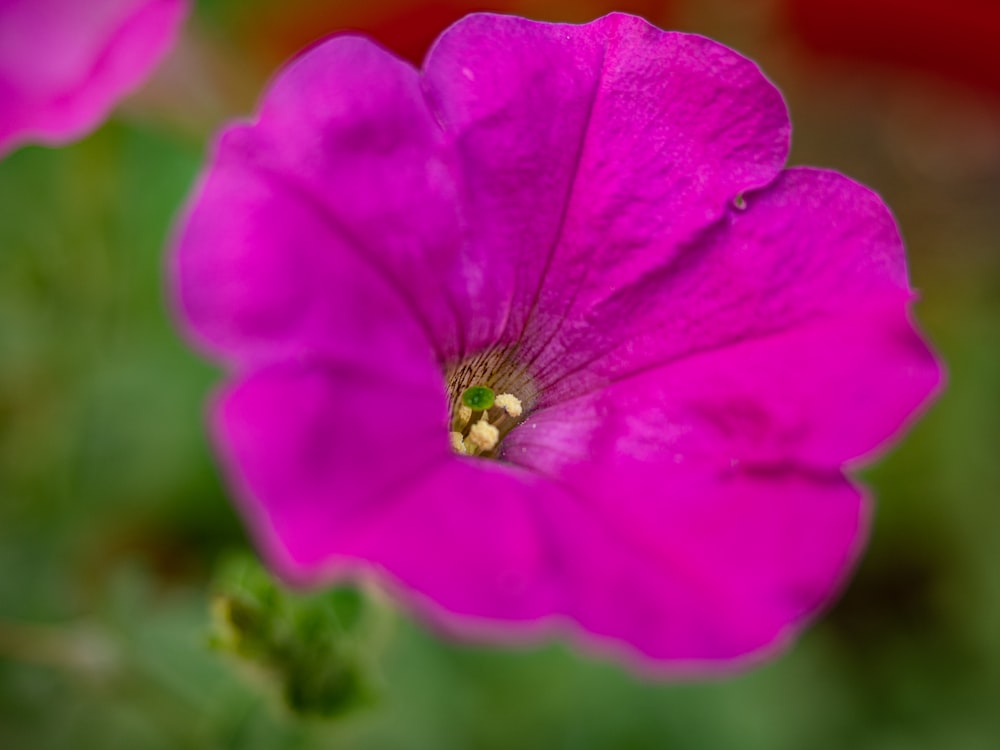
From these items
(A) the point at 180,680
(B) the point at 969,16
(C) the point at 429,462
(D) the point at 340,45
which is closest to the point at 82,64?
(D) the point at 340,45

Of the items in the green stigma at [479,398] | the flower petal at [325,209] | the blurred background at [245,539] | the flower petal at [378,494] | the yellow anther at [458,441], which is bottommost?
the blurred background at [245,539]

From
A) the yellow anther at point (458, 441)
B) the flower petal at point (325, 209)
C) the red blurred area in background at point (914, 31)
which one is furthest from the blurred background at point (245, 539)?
the flower petal at point (325, 209)

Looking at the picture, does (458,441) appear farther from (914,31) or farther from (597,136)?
(914,31)

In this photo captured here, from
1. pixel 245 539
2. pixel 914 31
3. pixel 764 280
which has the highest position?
pixel 764 280

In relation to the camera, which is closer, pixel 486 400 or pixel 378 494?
pixel 378 494

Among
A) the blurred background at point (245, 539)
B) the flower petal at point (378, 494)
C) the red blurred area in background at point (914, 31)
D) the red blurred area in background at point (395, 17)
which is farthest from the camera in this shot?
the red blurred area in background at point (914, 31)

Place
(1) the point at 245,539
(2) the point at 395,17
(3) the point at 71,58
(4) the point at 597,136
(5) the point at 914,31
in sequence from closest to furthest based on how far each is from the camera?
1. (4) the point at 597,136
2. (3) the point at 71,58
3. (2) the point at 395,17
4. (1) the point at 245,539
5. (5) the point at 914,31

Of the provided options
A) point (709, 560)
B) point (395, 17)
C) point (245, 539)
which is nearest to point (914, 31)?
point (395, 17)

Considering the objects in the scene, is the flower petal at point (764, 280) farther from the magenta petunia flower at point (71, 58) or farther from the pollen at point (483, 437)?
the magenta petunia flower at point (71, 58)

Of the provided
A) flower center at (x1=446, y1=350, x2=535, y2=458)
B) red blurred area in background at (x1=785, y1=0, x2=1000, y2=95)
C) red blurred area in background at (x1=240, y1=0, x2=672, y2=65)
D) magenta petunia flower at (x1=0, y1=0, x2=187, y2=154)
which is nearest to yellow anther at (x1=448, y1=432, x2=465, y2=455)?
flower center at (x1=446, y1=350, x2=535, y2=458)
